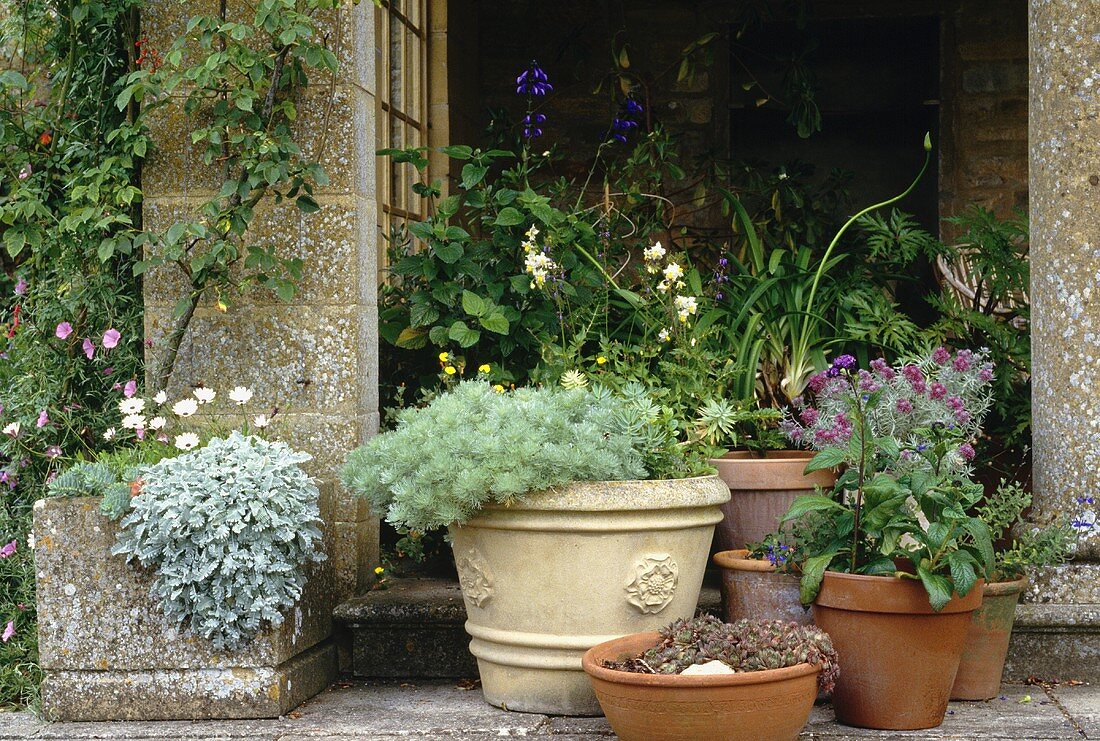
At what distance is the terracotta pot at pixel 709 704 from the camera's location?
2.82 metres

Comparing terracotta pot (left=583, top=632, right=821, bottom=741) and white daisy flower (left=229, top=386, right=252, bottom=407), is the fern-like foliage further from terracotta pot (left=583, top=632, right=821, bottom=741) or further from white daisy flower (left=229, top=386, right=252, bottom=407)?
terracotta pot (left=583, top=632, right=821, bottom=741)

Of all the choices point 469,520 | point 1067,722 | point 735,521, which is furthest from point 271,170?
point 1067,722

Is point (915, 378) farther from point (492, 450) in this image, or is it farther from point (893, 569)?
point (492, 450)

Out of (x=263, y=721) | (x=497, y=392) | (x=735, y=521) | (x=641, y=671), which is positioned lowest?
(x=263, y=721)

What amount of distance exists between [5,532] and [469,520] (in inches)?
73.1

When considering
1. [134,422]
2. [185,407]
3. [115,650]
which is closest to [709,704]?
[115,650]

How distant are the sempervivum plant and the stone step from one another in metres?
0.69

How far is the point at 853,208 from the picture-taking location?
6.81 m

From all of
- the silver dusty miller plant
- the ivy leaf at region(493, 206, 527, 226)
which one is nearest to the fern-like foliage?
the silver dusty miller plant

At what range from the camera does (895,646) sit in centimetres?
314

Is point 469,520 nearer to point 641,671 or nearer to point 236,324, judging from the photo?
point 641,671

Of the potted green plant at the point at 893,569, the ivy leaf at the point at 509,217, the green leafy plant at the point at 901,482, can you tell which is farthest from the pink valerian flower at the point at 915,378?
the ivy leaf at the point at 509,217

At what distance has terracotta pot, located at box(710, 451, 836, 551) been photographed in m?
3.74

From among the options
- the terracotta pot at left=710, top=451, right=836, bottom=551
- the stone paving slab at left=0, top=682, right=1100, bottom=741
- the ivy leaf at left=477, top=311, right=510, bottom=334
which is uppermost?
the ivy leaf at left=477, top=311, right=510, bottom=334
